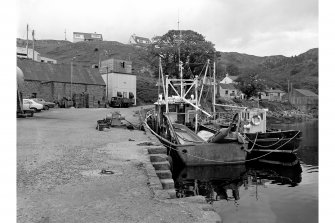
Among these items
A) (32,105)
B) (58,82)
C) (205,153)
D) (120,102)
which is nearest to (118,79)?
(120,102)

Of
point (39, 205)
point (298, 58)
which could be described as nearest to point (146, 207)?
point (39, 205)

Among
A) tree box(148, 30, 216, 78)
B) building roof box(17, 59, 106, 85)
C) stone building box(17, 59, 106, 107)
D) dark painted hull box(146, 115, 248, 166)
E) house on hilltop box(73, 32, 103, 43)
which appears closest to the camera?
dark painted hull box(146, 115, 248, 166)

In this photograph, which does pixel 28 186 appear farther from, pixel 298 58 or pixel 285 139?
pixel 298 58

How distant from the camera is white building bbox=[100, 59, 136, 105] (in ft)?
169

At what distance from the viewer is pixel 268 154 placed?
17.7 metres

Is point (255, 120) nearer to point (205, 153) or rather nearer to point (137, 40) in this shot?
point (205, 153)

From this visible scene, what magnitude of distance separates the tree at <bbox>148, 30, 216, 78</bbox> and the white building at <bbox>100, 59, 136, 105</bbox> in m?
6.06

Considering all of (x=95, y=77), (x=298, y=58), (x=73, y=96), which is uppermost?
(x=298, y=58)

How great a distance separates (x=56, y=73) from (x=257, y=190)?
39680 mm

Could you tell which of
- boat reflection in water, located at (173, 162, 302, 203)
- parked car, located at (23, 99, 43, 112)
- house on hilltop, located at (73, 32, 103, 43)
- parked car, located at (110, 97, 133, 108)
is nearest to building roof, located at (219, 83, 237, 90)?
parked car, located at (110, 97, 133, 108)

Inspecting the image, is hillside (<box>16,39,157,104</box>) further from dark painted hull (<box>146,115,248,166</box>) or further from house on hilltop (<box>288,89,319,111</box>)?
dark painted hull (<box>146,115,248,166</box>)

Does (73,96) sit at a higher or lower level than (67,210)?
higher

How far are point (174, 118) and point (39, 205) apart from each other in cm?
1658

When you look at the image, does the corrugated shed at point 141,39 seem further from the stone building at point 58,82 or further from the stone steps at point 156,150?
the stone steps at point 156,150
